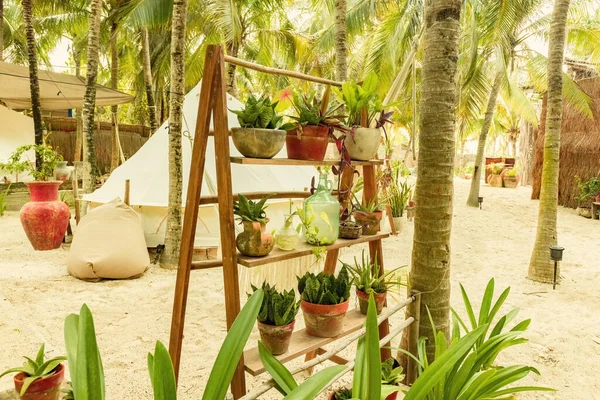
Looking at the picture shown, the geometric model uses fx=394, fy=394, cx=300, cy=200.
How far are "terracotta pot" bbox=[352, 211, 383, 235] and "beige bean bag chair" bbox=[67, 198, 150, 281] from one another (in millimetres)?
2743

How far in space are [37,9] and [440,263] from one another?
12.3 meters

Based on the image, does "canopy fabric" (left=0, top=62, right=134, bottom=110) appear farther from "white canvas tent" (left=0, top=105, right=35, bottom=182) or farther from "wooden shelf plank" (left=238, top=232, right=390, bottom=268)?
"wooden shelf plank" (left=238, top=232, right=390, bottom=268)

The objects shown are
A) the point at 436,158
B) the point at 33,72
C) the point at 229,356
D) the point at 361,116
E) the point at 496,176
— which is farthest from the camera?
the point at 496,176

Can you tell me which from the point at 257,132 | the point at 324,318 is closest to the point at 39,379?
the point at 324,318

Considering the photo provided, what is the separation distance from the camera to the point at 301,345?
5.57 ft

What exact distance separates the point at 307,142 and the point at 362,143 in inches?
12.9

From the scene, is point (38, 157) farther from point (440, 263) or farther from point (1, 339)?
point (440, 263)

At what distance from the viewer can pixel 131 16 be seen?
7.51m

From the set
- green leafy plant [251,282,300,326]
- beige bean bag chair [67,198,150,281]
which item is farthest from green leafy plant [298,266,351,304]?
beige bean bag chair [67,198,150,281]

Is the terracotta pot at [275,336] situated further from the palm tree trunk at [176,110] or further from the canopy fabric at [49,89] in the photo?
the canopy fabric at [49,89]

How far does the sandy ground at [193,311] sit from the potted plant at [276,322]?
2.76 feet

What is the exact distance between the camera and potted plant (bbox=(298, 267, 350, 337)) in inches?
68.7

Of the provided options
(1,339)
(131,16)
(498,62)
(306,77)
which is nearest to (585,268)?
(306,77)

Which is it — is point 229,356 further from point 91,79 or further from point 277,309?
point 91,79
